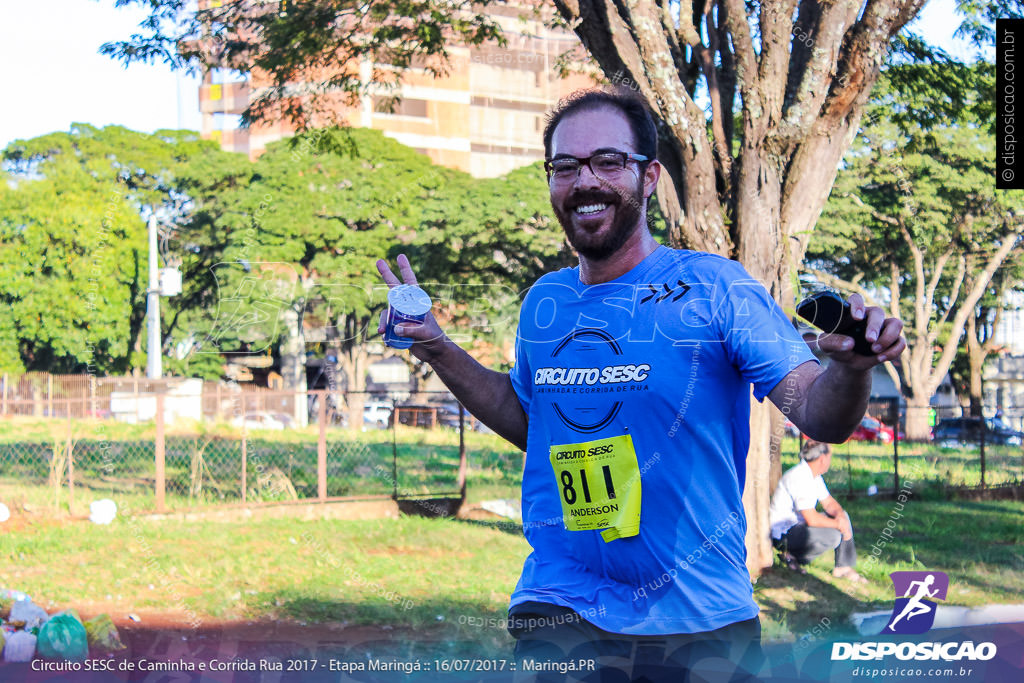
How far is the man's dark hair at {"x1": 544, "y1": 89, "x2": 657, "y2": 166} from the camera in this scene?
221cm

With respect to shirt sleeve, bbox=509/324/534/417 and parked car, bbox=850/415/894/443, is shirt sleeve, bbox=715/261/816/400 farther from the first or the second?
parked car, bbox=850/415/894/443

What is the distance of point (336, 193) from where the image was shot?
1078 inches

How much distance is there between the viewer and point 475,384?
2.40 m

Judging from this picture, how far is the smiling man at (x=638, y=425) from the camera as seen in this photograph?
6.16 ft

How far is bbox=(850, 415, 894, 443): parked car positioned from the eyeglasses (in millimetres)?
12037

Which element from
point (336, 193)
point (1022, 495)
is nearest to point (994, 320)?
point (1022, 495)

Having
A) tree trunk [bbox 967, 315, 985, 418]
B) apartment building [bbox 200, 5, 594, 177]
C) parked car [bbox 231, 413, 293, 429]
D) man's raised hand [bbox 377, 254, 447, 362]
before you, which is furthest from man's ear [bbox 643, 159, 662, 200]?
apartment building [bbox 200, 5, 594, 177]

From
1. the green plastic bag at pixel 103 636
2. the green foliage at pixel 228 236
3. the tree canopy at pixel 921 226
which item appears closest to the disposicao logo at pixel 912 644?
the green plastic bag at pixel 103 636

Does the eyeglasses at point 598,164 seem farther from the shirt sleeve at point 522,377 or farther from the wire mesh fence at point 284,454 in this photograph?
the wire mesh fence at point 284,454

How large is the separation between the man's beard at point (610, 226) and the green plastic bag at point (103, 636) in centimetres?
490

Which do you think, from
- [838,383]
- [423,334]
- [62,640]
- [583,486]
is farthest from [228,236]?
[838,383]

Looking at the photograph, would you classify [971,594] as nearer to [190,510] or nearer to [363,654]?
[363,654]

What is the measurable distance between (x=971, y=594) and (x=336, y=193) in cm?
2236

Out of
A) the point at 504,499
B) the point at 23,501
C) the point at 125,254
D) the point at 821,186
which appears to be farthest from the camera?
the point at 125,254
